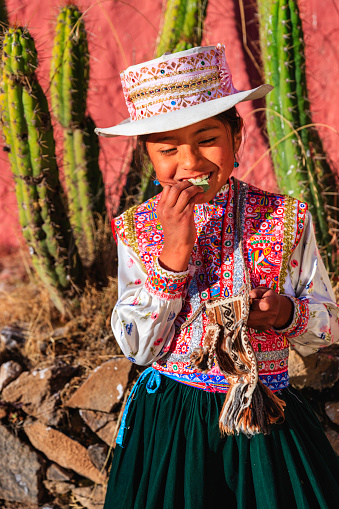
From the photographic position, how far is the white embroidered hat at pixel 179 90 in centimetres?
133

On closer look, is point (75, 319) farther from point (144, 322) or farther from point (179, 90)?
point (179, 90)

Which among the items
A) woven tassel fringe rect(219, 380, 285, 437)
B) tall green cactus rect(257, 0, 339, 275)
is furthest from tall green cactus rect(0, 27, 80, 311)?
woven tassel fringe rect(219, 380, 285, 437)

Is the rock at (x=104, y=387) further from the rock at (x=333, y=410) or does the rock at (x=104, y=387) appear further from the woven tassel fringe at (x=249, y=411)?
the woven tassel fringe at (x=249, y=411)

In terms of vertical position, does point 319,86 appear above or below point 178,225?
above

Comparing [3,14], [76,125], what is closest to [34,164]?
[76,125]

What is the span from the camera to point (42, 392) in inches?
108

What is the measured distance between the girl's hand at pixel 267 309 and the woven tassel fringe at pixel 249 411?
6.1 inches

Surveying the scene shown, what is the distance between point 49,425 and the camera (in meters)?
2.70

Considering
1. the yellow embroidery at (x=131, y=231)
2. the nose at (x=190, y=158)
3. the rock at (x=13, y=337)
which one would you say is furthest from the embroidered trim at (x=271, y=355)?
the rock at (x=13, y=337)

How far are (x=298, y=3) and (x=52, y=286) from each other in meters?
2.06

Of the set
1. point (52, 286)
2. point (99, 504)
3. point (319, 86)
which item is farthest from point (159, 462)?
point (319, 86)

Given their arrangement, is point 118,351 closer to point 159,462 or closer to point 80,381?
point 80,381

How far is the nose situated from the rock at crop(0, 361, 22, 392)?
1.91m

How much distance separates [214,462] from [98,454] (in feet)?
4.40
